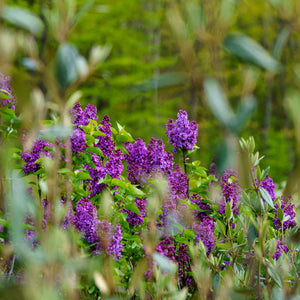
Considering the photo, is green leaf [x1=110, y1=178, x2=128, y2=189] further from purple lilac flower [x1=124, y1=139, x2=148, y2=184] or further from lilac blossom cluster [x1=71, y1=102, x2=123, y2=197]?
purple lilac flower [x1=124, y1=139, x2=148, y2=184]

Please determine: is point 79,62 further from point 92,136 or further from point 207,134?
point 207,134

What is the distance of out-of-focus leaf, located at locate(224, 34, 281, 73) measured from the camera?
0.62m

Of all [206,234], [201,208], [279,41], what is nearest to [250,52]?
[279,41]

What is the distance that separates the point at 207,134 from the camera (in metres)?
13.7

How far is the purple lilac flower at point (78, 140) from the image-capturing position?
72.1 inches

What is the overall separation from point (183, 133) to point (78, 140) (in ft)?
1.93

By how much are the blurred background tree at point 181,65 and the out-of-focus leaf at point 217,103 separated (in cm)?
2

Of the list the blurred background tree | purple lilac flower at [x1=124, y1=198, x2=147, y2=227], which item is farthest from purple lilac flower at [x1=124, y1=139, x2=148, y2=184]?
purple lilac flower at [x1=124, y1=198, x2=147, y2=227]

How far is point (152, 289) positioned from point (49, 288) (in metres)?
1.10

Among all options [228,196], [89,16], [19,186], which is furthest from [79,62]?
[89,16]

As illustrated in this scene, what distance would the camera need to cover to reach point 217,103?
1.92 feet

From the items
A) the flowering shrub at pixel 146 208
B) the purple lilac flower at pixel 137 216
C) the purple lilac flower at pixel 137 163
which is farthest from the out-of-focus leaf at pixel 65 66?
the purple lilac flower at pixel 137 163

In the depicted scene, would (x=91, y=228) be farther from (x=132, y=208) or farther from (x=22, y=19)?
(x=22, y=19)

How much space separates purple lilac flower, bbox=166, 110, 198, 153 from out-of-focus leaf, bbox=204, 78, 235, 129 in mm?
1568
